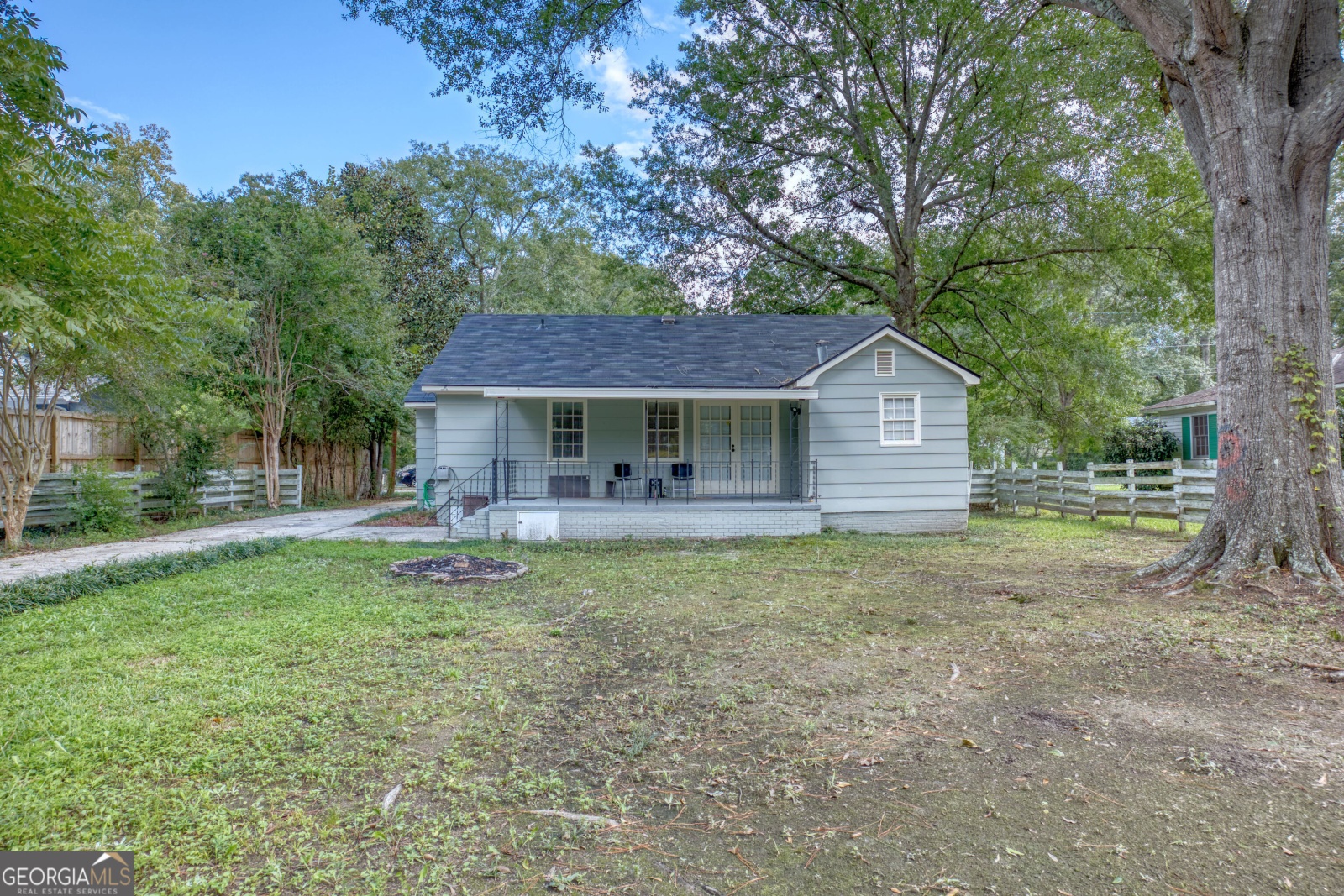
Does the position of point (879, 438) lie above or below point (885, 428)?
below

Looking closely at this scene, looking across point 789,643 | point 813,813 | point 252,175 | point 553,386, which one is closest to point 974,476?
point 553,386

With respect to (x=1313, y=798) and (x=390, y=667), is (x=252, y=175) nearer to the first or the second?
(x=390, y=667)

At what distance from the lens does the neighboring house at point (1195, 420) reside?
1983cm

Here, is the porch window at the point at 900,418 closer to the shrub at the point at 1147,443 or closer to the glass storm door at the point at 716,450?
the glass storm door at the point at 716,450

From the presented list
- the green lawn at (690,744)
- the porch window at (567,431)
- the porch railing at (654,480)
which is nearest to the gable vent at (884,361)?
the porch railing at (654,480)

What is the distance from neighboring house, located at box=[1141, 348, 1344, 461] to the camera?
1983 centimetres

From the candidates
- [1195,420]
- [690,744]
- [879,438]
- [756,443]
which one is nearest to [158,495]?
[756,443]

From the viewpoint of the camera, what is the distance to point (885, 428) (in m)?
11.4

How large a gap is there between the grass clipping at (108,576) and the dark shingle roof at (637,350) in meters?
4.03

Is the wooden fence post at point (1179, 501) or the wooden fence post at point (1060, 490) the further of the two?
the wooden fence post at point (1060, 490)

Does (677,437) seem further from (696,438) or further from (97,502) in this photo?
(97,502)

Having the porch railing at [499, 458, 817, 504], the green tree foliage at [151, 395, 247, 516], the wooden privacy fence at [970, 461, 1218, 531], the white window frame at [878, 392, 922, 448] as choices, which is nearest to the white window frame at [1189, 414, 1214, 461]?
the wooden privacy fence at [970, 461, 1218, 531]

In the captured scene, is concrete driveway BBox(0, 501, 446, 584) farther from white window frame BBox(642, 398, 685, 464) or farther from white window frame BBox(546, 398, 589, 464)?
white window frame BBox(642, 398, 685, 464)

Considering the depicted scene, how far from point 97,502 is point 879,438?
13.5 metres
